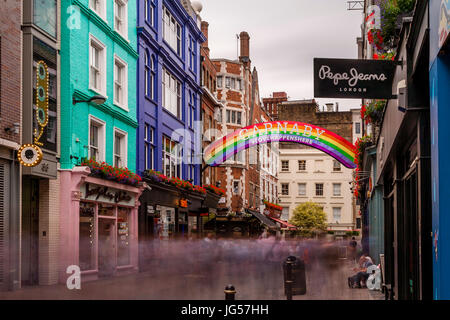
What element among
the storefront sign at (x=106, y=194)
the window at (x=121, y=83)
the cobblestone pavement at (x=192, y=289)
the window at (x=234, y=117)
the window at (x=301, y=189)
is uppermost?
the window at (x=234, y=117)

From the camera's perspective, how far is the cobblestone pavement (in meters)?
14.8

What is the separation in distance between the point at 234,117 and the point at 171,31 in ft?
70.7

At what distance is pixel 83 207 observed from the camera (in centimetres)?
2070

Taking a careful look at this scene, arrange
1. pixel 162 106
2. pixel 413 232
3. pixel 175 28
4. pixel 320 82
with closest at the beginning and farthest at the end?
1. pixel 320 82
2. pixel 413 232
3. pixel 162 106
4. pixel 175 28

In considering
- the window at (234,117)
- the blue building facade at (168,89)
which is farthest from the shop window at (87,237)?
the window at (234,117)

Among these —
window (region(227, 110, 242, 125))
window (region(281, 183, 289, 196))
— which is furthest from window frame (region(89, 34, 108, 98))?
window (region(281, 183, 289, 196))

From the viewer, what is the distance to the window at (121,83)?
80.0 ft

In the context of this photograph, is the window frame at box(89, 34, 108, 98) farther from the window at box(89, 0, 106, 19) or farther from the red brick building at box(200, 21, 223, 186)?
the red brick building at box(200, 21, 223, 186)

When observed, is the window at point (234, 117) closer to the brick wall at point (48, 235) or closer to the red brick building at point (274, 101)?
the red brick building at point (274, 101)

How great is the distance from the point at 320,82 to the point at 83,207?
13.2 metres

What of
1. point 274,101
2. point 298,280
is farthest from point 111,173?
point 274,101

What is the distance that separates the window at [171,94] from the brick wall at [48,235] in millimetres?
12026
